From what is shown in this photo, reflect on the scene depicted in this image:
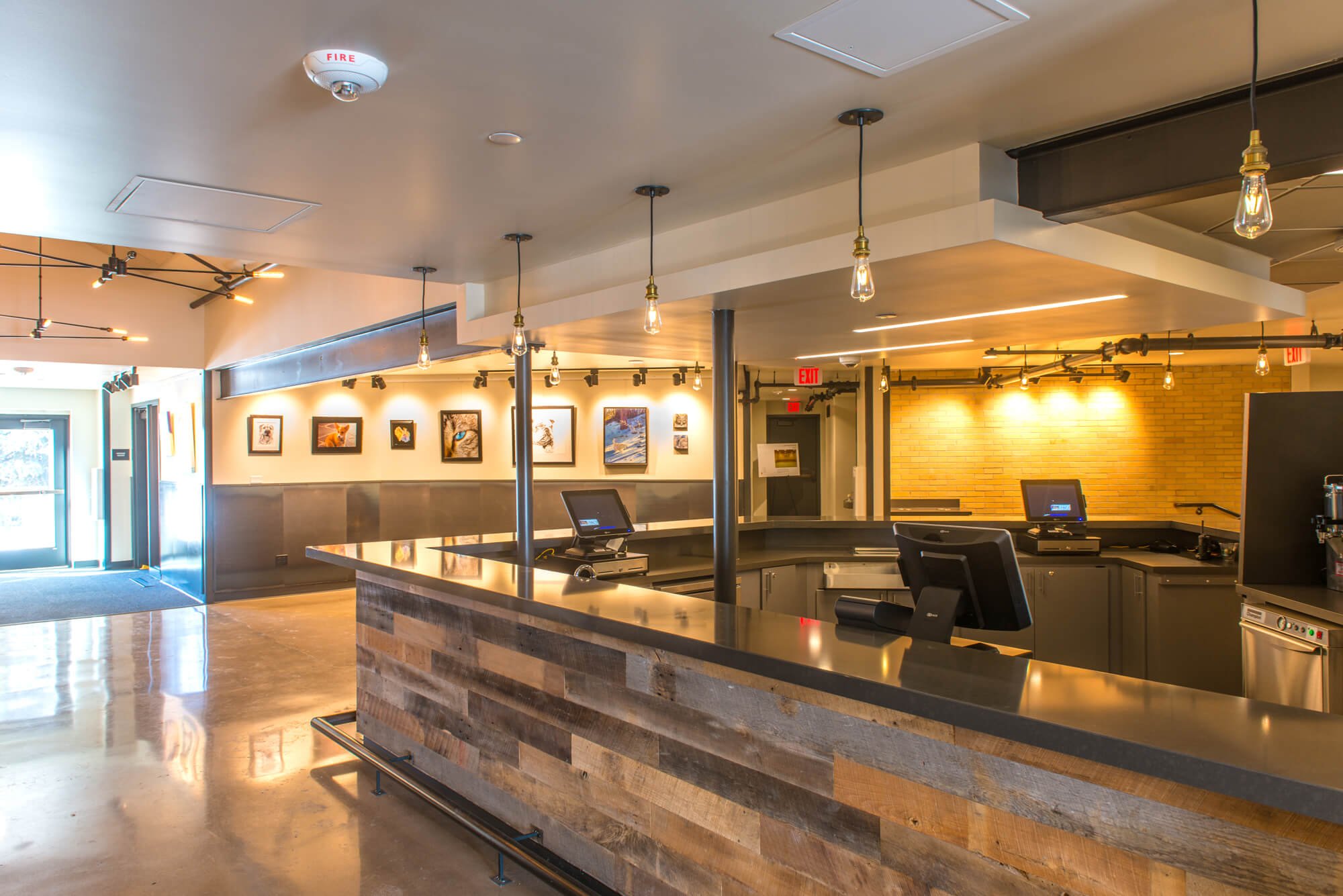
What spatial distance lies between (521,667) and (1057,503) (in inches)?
199

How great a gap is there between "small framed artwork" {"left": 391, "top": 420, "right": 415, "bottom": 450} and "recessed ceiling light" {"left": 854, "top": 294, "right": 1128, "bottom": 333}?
7.91 m

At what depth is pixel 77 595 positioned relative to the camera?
10641 millimetres

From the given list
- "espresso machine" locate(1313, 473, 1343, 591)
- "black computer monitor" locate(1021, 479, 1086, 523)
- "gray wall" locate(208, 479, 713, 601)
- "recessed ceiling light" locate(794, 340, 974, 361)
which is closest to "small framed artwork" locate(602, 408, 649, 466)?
"gray wall" locate(208, 479, 713, 601)

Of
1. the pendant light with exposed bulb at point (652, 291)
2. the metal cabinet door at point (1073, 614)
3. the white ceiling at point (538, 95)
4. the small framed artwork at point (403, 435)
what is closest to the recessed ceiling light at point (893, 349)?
the metal cabinet door at point (1073, 614)

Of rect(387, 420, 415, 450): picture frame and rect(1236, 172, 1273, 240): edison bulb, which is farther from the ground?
rect(1236, 172, 1273, 240): edison bulb

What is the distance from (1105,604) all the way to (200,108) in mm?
6674

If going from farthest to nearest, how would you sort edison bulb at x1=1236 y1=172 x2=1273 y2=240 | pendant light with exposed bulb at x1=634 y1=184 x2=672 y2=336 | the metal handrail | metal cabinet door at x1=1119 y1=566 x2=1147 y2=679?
metal cabinet door at x1=1119 y1=566 x2=1147 y2=679
pendant light with exposed bulb at x1=634 y1=184 x2=672 y2=336
the metal handrail
edison bulb at x1=1236 y1=172 x2=1273 y2=240

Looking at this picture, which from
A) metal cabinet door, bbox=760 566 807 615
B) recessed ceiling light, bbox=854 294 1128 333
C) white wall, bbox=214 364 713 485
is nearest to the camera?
recessed ceiling light, bbox=854 294 1128 333

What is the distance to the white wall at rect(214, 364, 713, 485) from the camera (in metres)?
10.8

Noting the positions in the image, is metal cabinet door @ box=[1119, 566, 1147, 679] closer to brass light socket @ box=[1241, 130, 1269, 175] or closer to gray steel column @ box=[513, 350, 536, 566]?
gray steel column @ box=[513, 350, 536, 566]

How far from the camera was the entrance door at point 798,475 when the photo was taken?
11781mm

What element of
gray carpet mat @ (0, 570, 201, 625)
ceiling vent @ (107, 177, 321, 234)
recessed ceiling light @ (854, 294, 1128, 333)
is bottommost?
gray carpet mat @ (0, 570, 201, 625)

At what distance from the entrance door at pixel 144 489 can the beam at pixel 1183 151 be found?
1292cm

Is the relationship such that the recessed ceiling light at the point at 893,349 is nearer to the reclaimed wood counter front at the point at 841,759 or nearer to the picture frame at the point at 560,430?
the reclaimed wood counter front at the point at 841,759
